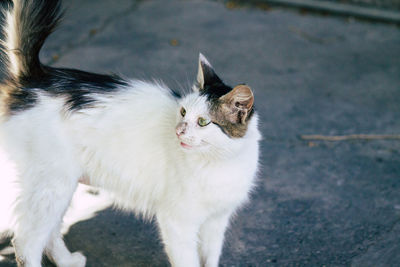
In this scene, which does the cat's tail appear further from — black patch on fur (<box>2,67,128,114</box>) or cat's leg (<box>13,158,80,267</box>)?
cat's leg (<box>13,158,80,267</box>)

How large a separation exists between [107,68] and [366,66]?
3.03m

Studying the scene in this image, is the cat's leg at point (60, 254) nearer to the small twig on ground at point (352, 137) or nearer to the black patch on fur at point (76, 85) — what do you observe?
the black patch on fur at point (76, 85)

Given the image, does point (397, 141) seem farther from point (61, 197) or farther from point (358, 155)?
point (61, 197)

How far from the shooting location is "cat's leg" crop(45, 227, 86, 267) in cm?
265

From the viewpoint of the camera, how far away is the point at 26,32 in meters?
2.38

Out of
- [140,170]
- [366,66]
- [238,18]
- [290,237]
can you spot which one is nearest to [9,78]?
[140,170]

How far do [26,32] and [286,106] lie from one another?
282 centimetres

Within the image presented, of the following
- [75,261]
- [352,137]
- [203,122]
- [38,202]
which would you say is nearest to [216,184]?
[203,122]

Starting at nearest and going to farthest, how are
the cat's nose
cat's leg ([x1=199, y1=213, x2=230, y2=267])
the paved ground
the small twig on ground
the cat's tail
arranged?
the cat's nose
the cat's tail
cat's leg ([x1=199, y1=213, x2=230, y2=267])
the paved ground
the small twig on ground

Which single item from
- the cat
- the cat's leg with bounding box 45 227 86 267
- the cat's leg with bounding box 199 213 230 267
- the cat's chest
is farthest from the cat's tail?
the cat's leg with bounding box 199 213 230 267

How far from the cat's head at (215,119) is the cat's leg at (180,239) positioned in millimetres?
434

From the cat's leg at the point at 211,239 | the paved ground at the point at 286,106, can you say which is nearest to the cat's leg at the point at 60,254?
the paved ground at the point at 286,106

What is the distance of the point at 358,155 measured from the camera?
3855 mm

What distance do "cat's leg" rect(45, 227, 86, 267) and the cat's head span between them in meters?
1.04
